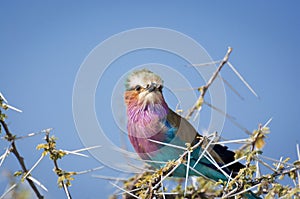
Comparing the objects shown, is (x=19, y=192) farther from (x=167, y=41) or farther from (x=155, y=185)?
(x=167, y=41)

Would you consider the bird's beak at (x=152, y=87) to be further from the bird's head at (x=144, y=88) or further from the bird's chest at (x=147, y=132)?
the bird's chest at (x=147, y=132)

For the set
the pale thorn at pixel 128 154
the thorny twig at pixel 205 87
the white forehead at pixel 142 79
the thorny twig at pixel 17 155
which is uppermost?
the white forehead at pixel 142 79

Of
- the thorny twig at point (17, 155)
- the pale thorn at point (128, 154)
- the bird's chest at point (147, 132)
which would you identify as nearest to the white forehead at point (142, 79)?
the bird's chest at point (147, 132)

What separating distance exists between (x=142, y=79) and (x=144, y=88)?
0.05 m

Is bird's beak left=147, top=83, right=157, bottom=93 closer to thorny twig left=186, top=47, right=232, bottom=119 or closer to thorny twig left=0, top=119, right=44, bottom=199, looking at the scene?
thorny twig left=186, top=47, right=232, bottom=119

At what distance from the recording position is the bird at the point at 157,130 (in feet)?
8.29

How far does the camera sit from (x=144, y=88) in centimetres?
251

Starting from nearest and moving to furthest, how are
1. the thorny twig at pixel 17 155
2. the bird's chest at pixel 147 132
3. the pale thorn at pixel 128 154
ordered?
the thorny twig at pixel 17 155
the pale thorn at pixel 128 154
the bird's chest at pixel 147 132

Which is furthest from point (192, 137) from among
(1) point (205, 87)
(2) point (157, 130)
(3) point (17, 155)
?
(3) point (17, 155)

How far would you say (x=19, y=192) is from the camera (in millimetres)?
1942

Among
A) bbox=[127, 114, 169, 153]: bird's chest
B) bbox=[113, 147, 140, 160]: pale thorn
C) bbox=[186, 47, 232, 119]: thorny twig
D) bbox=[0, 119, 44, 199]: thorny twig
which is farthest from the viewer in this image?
bbox=[127, 114, 169, 153]: bird's chest

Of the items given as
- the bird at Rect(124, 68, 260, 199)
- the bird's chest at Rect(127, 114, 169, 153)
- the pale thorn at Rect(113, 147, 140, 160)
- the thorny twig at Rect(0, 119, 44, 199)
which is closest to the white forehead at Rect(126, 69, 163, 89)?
the bird at Rect(124, 68, 260, 199)

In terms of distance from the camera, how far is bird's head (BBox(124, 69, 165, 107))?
245cm

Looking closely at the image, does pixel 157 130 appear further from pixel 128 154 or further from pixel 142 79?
pixel 142 79
